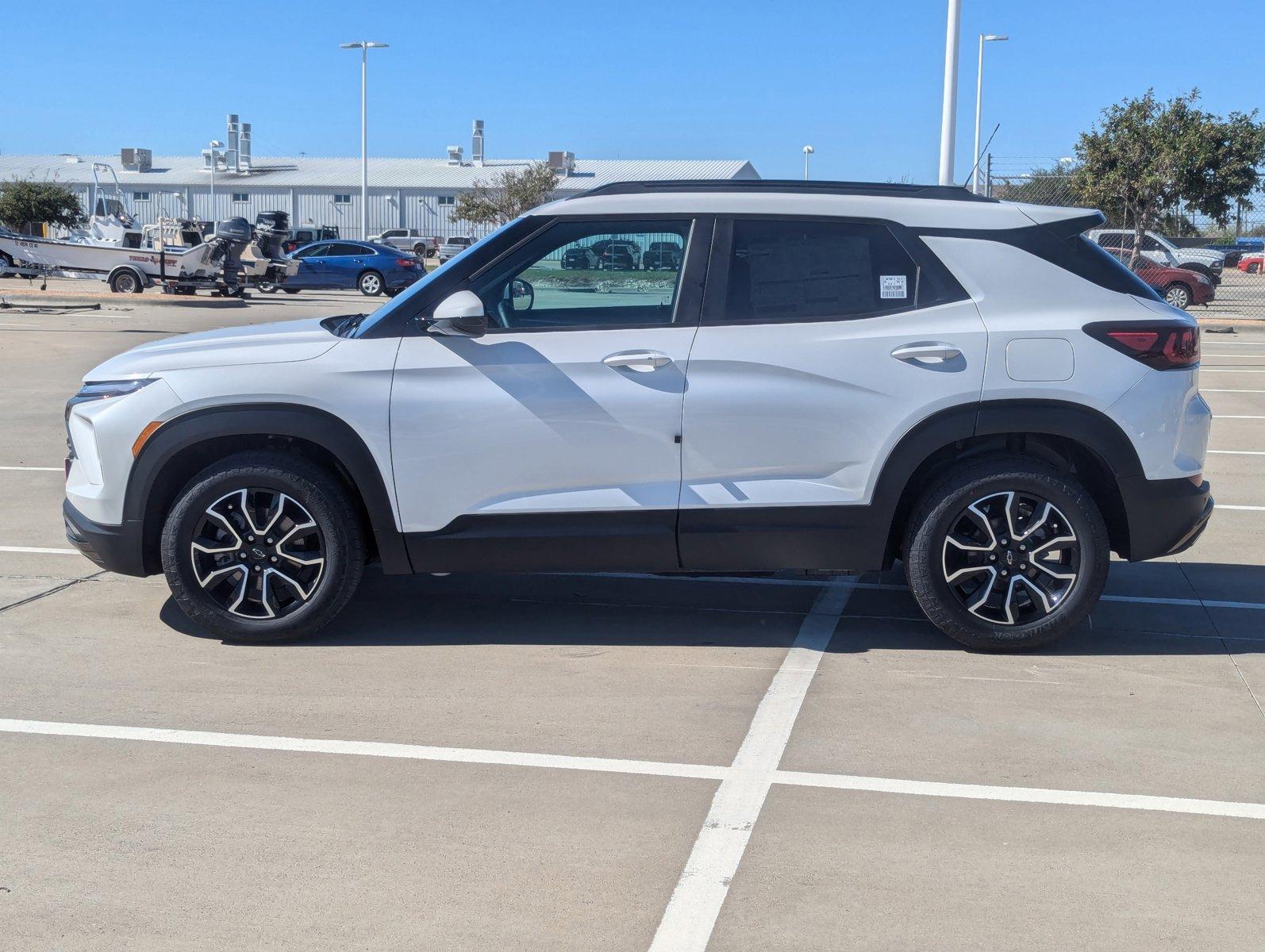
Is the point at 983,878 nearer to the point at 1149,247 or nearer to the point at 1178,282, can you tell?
the point at 1178,282

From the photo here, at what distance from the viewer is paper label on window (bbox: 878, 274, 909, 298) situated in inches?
212

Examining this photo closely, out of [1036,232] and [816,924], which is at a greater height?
[1036,232]

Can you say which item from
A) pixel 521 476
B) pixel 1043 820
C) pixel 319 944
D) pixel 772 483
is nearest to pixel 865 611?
pixel 772 483

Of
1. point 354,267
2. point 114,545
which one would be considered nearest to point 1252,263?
point 354,267

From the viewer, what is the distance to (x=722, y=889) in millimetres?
3502

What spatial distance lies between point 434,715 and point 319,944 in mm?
1614

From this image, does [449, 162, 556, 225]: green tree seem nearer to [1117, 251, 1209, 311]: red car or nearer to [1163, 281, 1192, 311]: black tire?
[1117, 251, 1209, 311]: red car

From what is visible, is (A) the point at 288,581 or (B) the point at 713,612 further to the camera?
(B) the point at 713,612

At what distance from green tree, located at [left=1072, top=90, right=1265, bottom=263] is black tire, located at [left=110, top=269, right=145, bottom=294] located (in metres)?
21.2

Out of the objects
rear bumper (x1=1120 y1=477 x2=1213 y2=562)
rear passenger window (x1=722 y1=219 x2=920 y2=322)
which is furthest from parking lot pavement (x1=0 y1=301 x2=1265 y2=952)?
rear passenger window (x1=722 y1=219 x2=920 y2=322)

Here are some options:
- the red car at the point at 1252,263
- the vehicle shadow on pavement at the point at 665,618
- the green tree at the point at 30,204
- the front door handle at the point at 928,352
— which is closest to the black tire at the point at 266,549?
the vehicle shadow on pavement at the point at 665,618

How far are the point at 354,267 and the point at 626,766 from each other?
32052mm

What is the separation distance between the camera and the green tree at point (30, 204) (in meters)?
59.2

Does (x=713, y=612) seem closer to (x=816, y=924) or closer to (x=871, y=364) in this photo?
(x=871, y=364)
